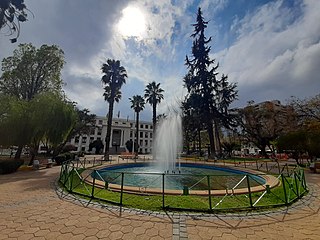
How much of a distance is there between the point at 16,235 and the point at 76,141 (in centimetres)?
6515

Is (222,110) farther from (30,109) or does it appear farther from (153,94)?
(30,109)

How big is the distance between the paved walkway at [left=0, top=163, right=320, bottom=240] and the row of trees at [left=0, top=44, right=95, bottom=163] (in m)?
11.9

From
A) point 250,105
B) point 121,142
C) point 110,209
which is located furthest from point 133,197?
point 121,142

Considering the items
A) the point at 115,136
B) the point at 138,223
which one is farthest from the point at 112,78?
the point at 115,136

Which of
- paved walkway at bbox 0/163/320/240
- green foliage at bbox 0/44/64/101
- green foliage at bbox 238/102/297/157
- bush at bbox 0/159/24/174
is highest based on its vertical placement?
green foliage at bbox 0/44/64/101

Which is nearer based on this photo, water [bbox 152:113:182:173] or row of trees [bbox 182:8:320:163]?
water [bbox 152:113:182:173]

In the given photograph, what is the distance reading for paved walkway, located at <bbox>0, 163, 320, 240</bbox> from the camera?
166 inches

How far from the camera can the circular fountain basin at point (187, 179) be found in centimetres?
776

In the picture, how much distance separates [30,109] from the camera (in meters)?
16.5

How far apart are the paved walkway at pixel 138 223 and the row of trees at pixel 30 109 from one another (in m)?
11.9

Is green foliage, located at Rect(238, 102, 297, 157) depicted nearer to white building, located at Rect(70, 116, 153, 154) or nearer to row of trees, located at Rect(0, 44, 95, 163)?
row of trees, located at Rect(0, 44, 95, 163)

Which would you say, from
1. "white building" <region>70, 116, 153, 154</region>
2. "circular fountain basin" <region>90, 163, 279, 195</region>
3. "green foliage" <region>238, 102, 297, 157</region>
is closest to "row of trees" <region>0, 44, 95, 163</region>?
"circular fountain basin" <region>90, 163, 279, 195</region>

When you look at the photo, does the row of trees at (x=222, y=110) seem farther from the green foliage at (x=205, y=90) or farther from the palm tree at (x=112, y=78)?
the palm tree at (x=112, y=78)

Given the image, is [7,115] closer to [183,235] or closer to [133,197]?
[133,197]
